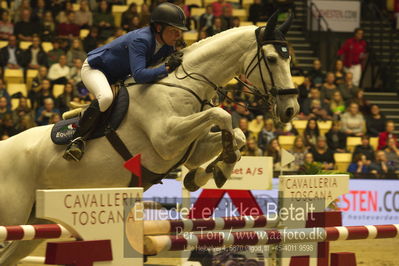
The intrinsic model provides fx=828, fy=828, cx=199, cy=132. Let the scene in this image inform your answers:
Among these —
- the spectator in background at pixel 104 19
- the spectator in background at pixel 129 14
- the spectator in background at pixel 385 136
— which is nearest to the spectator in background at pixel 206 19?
the spectator in background at pixel 129 14

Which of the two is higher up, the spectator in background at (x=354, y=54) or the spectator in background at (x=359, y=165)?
the spectator in background at (x=354, y=54)

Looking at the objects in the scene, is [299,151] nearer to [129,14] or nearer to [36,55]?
[129,14]

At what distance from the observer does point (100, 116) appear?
6.19 m

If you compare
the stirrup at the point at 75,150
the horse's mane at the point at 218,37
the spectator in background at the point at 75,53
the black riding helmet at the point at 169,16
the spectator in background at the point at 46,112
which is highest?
the black riding helmet at the point at 169,16

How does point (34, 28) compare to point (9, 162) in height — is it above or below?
below

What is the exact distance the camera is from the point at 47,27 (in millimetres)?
15297

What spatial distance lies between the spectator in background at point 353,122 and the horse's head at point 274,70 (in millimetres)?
8434

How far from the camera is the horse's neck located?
6211 millimetres

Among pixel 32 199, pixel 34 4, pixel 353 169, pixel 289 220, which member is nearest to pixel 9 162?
pixel 32 199

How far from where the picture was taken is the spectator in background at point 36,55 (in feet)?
46.2

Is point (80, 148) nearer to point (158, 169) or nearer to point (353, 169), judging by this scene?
point (158, 169)

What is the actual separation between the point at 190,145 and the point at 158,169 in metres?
0.30

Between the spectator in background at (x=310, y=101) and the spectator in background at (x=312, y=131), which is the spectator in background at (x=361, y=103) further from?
the spectator in background at (x=312, y=131)

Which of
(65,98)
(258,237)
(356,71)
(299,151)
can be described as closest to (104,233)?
(258,237)
